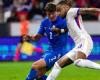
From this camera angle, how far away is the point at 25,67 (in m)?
20.1

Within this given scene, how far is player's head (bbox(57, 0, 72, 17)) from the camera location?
1216 cm

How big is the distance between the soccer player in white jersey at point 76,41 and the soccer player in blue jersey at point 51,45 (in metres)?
0.29

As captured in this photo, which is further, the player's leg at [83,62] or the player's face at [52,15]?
the player's face at [52,15]

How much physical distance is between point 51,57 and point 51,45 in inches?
12.8

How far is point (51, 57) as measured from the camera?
12.4 meters

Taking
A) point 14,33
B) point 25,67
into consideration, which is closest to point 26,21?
point 14,33

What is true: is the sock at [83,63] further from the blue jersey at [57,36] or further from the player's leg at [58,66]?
the blue jersey at [57,36]

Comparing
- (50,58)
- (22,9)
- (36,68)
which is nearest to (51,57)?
(50,58)

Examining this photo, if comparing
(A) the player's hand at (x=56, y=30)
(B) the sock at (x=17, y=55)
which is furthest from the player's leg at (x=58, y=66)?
(B) the sock at (x=17, y=55)

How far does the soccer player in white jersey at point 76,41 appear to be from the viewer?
1169 cm

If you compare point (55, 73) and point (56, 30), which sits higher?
point (56, 30)

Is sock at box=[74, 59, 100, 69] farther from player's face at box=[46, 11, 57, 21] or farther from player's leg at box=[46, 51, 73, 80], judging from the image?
player's face at box=[46, 11, 57, 21]

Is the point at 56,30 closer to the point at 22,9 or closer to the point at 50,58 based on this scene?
the point at 50,58

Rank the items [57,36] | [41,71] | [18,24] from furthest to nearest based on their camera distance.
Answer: [18,24] → [57,36] → [41,71]
